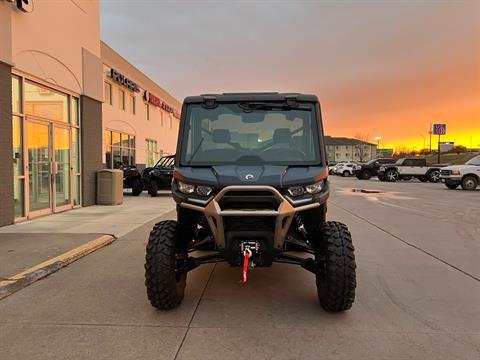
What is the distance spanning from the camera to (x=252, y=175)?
411 centimetres

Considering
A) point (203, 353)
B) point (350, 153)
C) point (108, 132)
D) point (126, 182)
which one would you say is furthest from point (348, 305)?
point (350, 153)

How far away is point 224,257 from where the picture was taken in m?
4.23

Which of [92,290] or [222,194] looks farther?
[92,290]

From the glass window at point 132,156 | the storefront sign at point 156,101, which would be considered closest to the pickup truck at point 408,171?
the storefront sign at point 156,101

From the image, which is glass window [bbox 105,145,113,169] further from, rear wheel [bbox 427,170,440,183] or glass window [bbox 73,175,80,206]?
rear wheel [bbox 427,170,440,183]

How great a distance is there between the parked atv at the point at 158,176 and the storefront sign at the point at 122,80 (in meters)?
7.23

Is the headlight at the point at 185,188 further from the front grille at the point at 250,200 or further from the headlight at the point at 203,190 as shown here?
the front grille at the point at 250,200

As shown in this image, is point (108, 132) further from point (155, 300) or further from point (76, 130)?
point (155, 300)

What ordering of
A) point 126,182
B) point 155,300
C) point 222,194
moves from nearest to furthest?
point 222,194 → point 155,300 → point 126,182


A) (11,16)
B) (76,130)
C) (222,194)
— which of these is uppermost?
(11,16)

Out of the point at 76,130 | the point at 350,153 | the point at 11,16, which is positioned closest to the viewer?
the point at 11,16

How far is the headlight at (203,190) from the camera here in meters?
4.14

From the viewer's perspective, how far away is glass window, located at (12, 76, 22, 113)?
386 inches

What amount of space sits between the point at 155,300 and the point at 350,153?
132m
